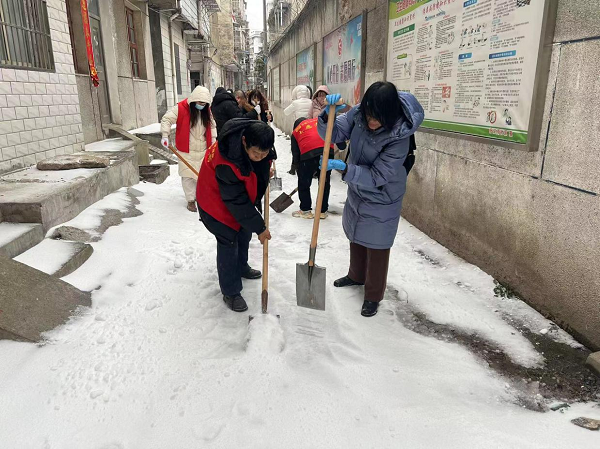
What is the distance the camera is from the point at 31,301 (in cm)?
255

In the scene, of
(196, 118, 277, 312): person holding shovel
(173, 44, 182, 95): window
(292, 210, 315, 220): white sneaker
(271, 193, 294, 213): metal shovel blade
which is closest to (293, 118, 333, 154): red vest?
(271, 193, 294, 213): metal shovel blade

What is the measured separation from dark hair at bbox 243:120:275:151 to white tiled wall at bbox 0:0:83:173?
381 cm

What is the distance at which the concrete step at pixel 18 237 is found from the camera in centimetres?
307

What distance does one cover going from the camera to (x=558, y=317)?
281 cm

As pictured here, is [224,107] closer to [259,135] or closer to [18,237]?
[18,237]

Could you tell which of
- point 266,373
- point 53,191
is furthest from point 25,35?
point 266,373

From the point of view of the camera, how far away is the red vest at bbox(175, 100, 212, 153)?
531 centimetres

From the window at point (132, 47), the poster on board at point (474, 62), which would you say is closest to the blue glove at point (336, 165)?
the poster on board at point (474, 62)

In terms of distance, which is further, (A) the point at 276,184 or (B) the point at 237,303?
(A) the point at 276,184

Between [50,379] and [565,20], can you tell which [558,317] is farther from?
[50,379]

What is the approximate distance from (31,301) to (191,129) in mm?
3356

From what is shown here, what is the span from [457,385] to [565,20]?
2.37 m

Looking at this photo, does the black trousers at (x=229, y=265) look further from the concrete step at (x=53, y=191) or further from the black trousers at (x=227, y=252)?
the concrete step at (x=53, y=191)

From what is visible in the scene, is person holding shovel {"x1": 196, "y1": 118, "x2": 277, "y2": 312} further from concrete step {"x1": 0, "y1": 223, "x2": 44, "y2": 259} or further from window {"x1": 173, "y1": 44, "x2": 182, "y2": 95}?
window {"x1": 173, "y1": 44, "x2": 182, "y2": 95}
